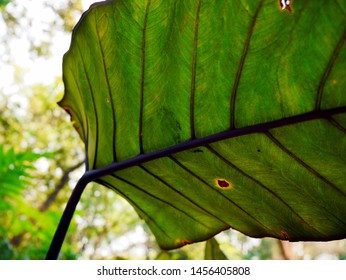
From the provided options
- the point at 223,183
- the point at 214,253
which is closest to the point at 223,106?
the point at 223,183

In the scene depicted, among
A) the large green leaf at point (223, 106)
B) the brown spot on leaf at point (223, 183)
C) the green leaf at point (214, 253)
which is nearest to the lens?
the large green leaf at point (223, 106)

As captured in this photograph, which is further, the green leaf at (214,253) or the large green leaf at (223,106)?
the green leaf at (214,253)

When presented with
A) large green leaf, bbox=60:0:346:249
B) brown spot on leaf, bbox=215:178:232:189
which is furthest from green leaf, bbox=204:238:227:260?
brown spot on leaf, bbox=215:178:232:189

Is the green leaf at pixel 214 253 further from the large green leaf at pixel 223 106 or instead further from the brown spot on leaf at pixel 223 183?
the brown spot on leaf at pixel 223 183

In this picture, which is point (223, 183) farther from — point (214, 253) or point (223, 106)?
point (214, 253)

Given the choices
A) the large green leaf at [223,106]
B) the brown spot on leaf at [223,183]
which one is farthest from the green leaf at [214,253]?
the brown spot on leaf at [223,183]
